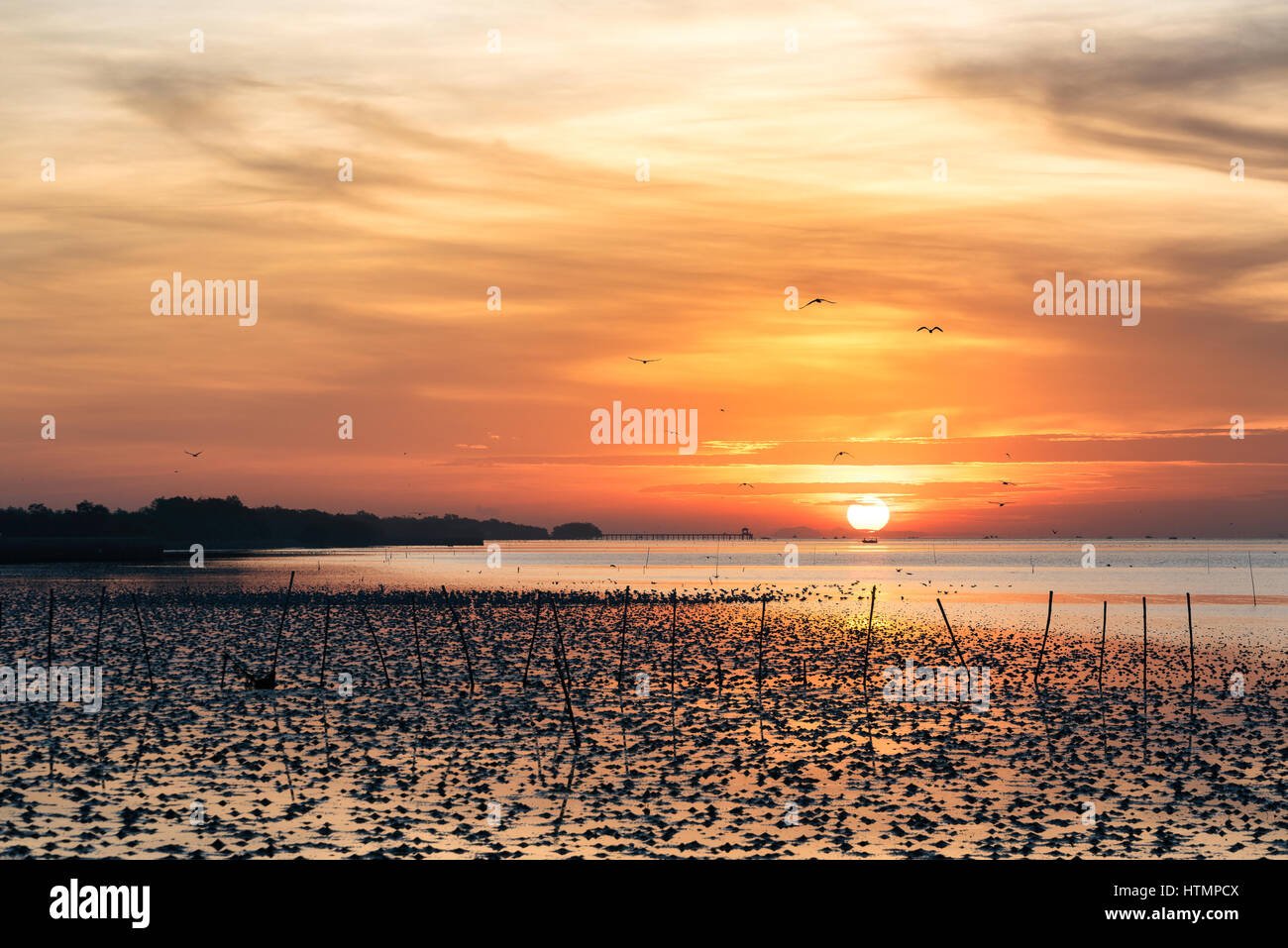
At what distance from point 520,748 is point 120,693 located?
17.1 meters

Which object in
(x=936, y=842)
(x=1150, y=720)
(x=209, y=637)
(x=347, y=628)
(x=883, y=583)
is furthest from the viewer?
(x=883, y=583)

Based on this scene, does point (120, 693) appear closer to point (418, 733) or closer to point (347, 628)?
point (418, 733)

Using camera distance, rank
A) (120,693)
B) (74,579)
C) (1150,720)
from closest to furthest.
A: (1150,720), (120,693), (74,579)

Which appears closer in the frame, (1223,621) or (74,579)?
(1223,621)

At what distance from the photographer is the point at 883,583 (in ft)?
456

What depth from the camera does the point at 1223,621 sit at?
254ft

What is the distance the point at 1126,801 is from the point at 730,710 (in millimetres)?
14934
